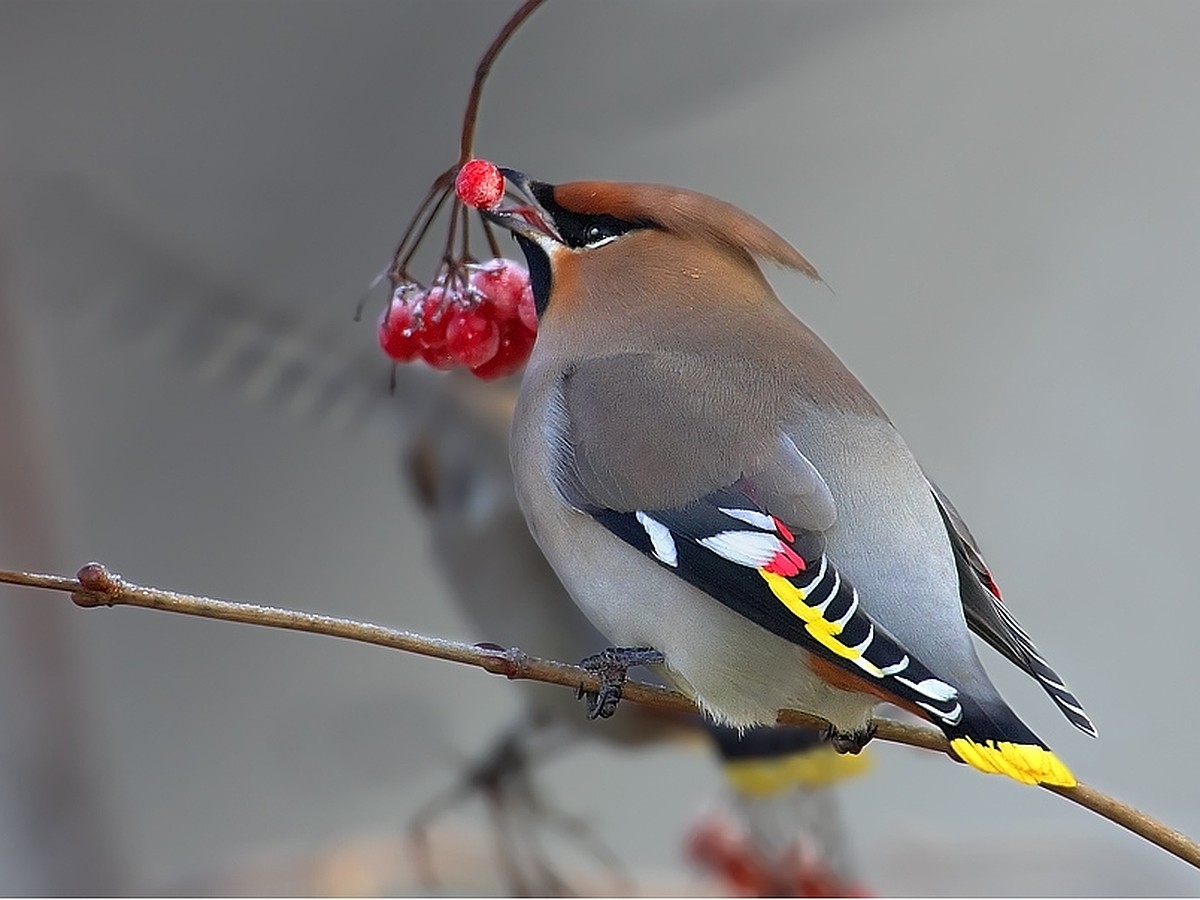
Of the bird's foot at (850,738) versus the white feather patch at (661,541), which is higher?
the white feather patch at (661,541)

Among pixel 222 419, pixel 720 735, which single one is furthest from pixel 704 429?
pixel 222 419

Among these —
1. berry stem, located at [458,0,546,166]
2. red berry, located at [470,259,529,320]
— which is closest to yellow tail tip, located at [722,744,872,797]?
red berry, located at [470,259,529,320]

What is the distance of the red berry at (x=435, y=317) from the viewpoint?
3.57ft

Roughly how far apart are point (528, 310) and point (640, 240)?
13 centimetres

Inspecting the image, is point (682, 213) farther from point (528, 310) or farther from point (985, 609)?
point (985, 609)

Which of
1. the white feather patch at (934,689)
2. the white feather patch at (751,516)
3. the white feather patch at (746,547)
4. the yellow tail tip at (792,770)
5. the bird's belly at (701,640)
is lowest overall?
the yellow tail tip at (792,770)

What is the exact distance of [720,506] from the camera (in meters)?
1.02

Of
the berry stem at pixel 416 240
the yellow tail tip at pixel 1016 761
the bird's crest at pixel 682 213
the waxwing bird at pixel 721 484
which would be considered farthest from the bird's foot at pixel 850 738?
the berry stem at pixel 416 240

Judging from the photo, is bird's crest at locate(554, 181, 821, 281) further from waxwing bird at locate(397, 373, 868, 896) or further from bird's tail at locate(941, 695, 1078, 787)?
waxwing bird at locate(397, 373, 868, 896)

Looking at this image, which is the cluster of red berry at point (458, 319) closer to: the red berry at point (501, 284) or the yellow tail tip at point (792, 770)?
the red berry at point (501, 284)

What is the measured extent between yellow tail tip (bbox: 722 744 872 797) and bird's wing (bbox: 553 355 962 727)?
0.85 m

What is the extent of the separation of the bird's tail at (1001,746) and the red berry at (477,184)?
0.43 m

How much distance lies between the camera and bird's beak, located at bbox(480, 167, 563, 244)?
1.04 metres

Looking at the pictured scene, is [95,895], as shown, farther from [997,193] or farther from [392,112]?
[997,193]
